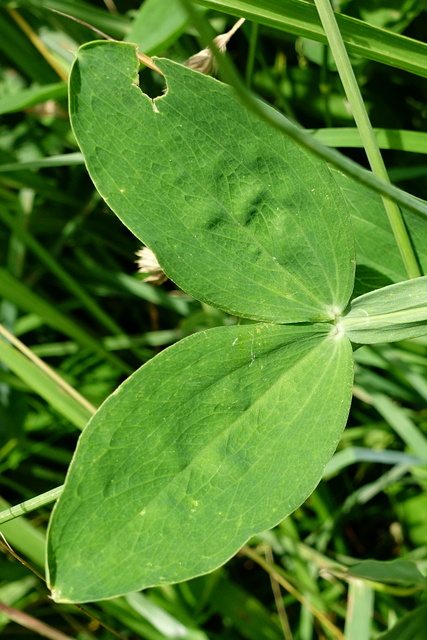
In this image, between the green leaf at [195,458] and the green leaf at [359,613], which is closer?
the green leaf at [195,458]

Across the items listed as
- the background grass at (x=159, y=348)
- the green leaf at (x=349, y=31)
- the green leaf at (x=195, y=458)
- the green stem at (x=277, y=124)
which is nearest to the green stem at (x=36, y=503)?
the green leaf at (x=195, y=458)

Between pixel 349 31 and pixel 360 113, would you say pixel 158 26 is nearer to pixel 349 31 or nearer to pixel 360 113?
pixel 349 31

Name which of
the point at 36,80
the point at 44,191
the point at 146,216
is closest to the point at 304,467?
the point at 146,216

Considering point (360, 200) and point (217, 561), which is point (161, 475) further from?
point (360, 200)

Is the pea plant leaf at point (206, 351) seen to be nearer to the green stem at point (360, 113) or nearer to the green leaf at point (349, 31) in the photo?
the green stem at point (360, 113)

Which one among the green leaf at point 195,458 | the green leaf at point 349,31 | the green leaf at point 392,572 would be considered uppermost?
the green leaf at point 349,31

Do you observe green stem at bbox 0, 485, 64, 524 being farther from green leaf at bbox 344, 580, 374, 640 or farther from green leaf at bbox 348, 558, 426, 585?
green leaf at bbox 344, 580, 374, 640
